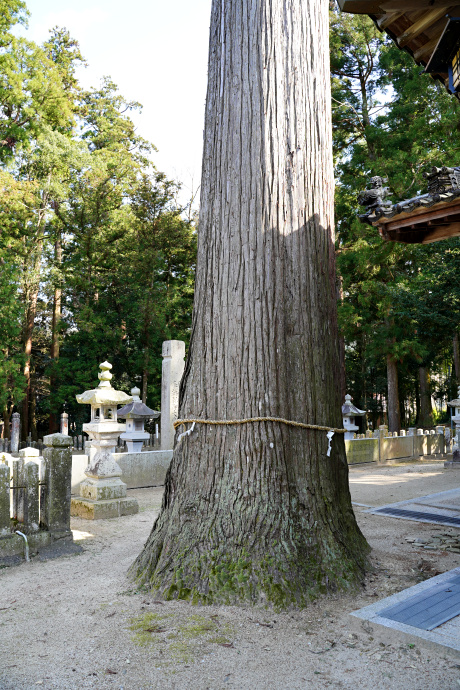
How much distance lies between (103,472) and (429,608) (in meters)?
4.61

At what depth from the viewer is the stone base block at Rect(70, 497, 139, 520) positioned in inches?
246

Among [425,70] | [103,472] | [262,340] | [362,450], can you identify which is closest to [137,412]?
[103,472]

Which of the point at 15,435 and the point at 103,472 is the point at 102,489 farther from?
the point at 15,435

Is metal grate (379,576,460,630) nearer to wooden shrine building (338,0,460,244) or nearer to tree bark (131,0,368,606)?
tree bark (131,0,368,606)

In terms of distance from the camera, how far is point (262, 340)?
143 inches

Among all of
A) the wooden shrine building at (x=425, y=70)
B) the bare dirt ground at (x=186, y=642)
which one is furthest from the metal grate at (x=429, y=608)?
the wooden shrine building at (x=425, y=70)

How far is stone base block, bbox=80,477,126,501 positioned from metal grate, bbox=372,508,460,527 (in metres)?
3.29

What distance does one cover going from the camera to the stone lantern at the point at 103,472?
6.37m

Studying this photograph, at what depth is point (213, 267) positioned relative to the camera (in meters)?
3.86

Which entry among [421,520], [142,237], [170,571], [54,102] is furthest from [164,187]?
[170,571]

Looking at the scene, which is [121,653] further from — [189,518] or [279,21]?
Result: [279,21]

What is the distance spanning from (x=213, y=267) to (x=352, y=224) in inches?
580

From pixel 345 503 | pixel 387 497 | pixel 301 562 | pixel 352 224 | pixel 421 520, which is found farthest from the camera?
pixel 352 224

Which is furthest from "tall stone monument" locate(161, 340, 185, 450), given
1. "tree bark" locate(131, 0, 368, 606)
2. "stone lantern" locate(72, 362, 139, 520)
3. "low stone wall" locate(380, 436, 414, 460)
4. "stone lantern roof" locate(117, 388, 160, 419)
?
"tree bark" locate(131, 0, 368, 606)
